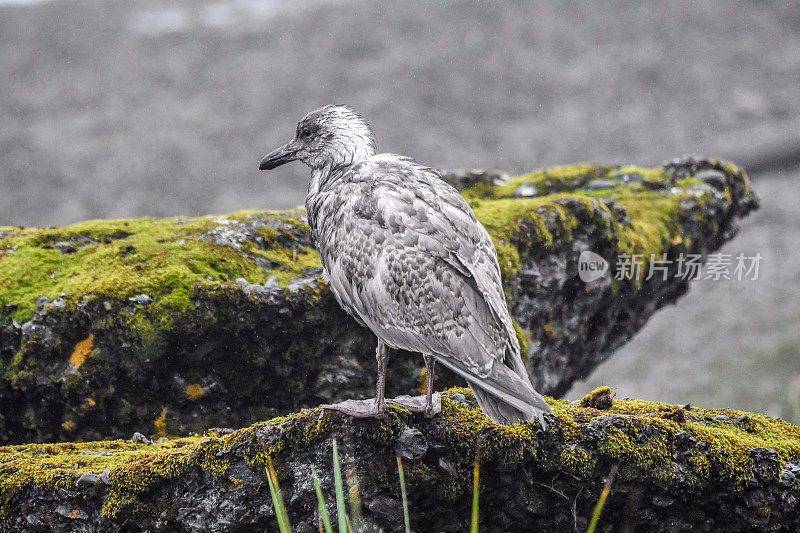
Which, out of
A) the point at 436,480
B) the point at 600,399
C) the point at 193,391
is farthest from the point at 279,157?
the point at 600,399

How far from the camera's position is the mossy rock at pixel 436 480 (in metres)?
3.36

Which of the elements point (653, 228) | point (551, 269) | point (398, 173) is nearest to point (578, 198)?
point (551, 269)

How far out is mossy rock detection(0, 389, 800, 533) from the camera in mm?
3363

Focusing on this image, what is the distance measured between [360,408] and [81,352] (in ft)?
7.66

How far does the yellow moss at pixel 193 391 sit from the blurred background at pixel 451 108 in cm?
909

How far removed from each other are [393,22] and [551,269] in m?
12.8

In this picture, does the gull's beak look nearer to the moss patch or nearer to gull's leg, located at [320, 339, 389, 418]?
the moss patch

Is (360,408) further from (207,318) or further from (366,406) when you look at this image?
(207,318)

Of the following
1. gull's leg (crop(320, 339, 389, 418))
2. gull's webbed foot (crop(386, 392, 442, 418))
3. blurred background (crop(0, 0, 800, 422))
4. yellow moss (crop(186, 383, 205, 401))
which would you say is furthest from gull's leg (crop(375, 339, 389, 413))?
blurred background (crop(0, 0, 800, 422))

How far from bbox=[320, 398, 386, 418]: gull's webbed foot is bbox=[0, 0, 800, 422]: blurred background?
34.2ft

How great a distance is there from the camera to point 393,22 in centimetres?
1689

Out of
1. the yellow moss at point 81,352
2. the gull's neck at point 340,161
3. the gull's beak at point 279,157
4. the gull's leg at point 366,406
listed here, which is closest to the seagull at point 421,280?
the gull's leg at point 366,406

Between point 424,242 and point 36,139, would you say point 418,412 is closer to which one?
point 424,242

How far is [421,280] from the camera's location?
3586mm
